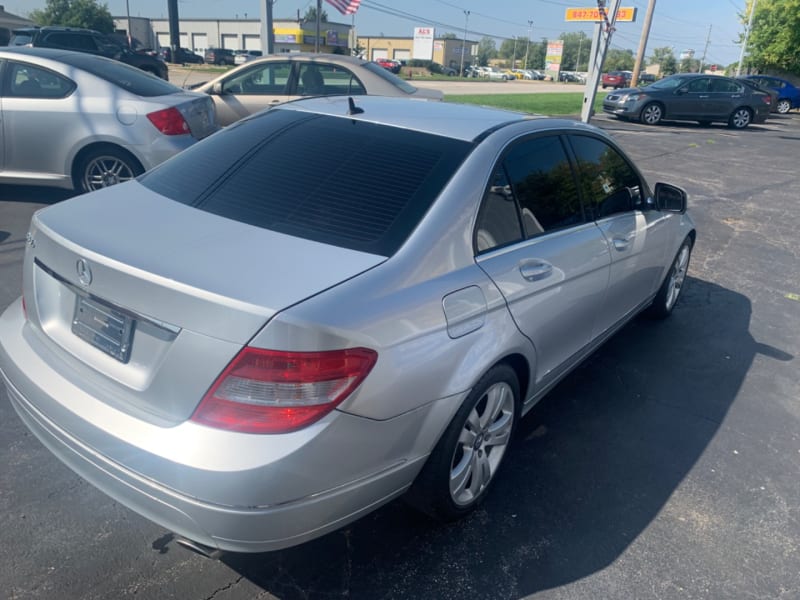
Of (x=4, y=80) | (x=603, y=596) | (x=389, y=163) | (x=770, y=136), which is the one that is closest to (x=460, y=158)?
(x=389, y=163)

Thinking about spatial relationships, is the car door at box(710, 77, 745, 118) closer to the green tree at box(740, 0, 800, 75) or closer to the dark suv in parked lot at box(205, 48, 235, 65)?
the green tree at box(740, 0, 800, 75)

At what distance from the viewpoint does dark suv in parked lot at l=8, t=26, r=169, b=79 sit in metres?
21.9

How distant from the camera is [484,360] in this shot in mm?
2482

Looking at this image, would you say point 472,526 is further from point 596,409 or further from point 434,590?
point 596,409

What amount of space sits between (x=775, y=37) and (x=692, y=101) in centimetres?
2158

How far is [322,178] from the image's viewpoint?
267 centimetres

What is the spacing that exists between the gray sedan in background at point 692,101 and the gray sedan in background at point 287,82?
1389cm

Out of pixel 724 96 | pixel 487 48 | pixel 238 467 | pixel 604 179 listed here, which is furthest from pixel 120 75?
pixel 487 48

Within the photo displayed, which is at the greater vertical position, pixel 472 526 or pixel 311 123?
pixel 311 123

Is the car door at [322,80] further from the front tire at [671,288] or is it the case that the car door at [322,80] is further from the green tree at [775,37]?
the green tree at [775,37]

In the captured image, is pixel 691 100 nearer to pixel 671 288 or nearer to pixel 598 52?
pixel 598 52

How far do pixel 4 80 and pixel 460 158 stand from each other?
5.75 m

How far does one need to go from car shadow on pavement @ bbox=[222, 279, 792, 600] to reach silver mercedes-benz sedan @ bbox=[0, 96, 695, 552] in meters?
0.21

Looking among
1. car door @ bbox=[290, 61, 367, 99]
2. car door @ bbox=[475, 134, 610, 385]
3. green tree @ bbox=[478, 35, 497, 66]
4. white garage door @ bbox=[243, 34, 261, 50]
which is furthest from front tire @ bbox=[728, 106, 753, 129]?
green tree @ bbox=[478, 35, 497, 66]
